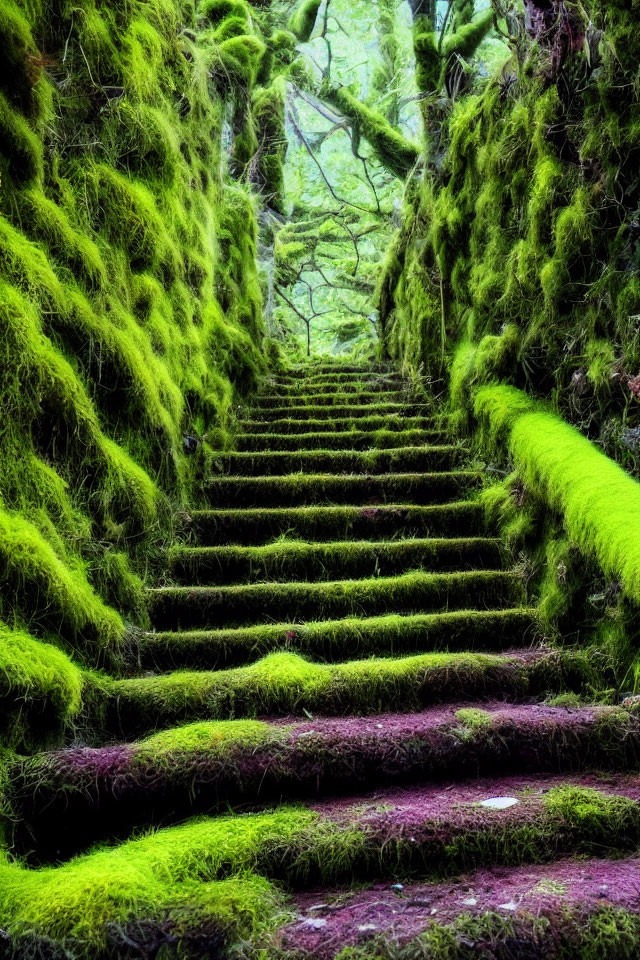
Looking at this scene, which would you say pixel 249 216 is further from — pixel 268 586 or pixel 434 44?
pixel 268 586

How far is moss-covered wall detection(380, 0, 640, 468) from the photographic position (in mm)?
2455

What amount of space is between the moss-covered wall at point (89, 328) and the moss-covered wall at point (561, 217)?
6.46 feet

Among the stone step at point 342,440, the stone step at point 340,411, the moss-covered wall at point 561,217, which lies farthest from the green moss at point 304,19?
the stone step at point 342,440

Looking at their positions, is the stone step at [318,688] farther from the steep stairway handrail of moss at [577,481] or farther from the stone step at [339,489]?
the stone step at [339,489]

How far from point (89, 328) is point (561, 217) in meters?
2.26

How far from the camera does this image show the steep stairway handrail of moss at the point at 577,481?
2.06 metres

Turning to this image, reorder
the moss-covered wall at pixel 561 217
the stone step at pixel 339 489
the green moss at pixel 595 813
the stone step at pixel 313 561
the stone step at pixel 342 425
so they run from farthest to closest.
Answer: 1. the stone step at pixel 342 425
2. the stone step at pixel 339 489
3. the stone step at pixel 313 561
4. the moss-covered wall at pixel 561 217
5. the green moss at pixel 595 813

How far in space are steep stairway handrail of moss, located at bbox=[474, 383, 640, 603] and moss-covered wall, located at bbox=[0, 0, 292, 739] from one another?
5.98ft

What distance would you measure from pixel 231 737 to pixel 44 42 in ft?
8.82

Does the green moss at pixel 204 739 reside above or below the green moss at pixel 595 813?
above

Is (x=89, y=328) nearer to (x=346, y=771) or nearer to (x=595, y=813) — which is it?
(x=346, y=771)

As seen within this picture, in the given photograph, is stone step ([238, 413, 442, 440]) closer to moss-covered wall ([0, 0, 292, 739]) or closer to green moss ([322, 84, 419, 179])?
moss-covered wall ([0, 0, 292, 739])

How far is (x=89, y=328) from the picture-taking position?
2363mm

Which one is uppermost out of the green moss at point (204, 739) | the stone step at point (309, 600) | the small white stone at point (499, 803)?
the stone step at point (309, 600)
